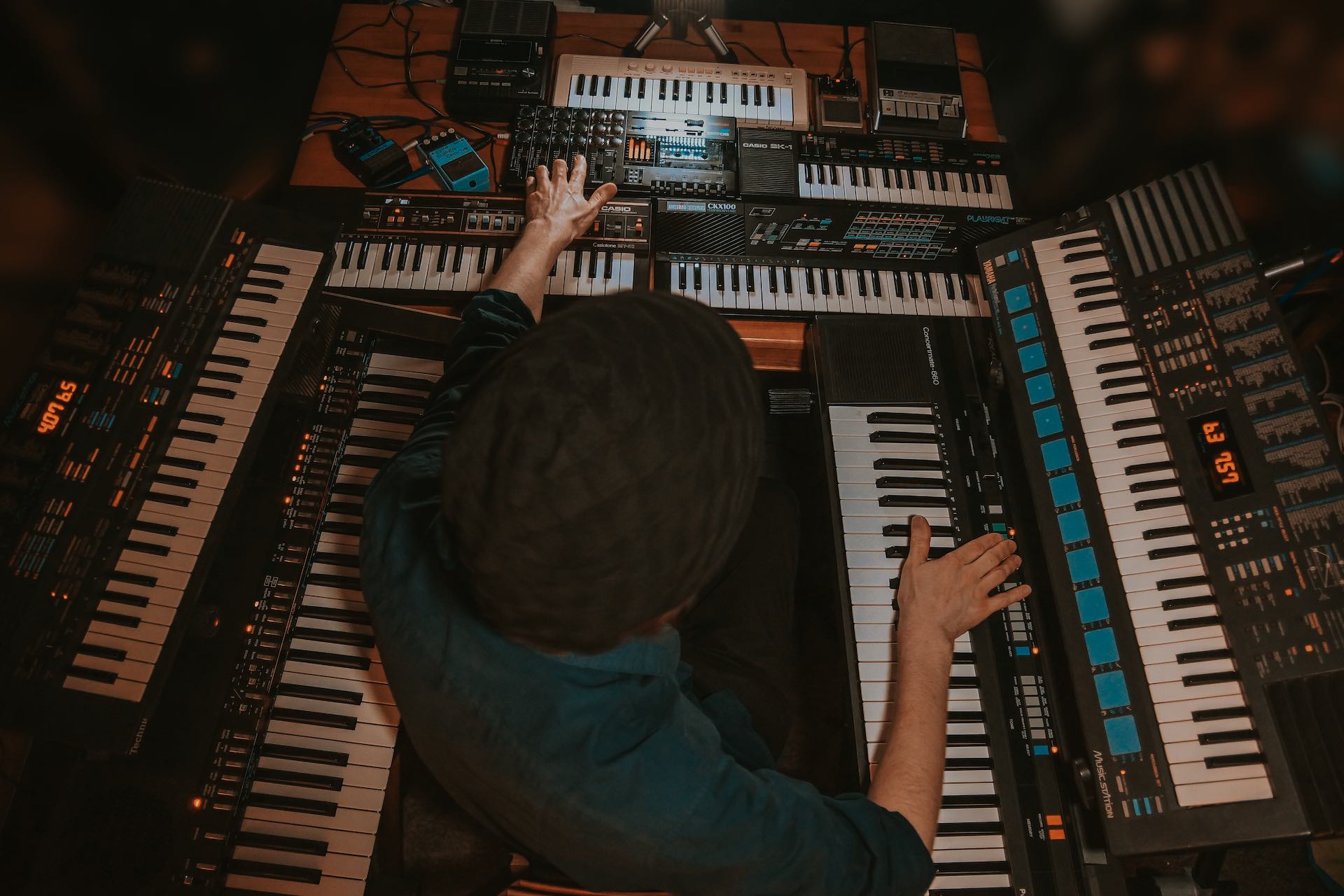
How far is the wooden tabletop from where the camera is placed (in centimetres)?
276

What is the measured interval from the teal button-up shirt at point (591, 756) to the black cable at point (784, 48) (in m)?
2.37

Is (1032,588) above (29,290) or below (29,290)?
below

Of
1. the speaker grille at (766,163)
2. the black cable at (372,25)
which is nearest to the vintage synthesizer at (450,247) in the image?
the speaker grille at (766,163)

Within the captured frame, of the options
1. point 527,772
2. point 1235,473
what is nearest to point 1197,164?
point 1235,473

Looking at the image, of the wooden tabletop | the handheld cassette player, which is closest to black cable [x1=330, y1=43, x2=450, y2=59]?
the wooden tabletop

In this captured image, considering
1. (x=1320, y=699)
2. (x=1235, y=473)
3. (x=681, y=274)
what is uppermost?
(x=681, y=274)

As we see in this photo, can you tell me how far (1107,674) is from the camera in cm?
172

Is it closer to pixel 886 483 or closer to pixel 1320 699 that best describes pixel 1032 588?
pixel 886 483

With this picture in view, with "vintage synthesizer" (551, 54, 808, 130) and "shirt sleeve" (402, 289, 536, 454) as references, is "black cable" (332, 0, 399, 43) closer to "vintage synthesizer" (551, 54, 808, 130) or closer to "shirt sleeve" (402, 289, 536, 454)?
"vintage synthesizer" (551, 54, 808, 130)

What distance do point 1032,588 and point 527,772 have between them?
1.46m

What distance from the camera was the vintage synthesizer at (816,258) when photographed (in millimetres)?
2352

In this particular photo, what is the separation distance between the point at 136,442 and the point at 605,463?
1.49 meters

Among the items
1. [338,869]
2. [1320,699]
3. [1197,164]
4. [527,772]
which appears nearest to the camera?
[527,772]

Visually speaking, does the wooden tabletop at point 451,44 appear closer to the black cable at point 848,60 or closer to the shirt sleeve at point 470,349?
the black cable at point 848,60
